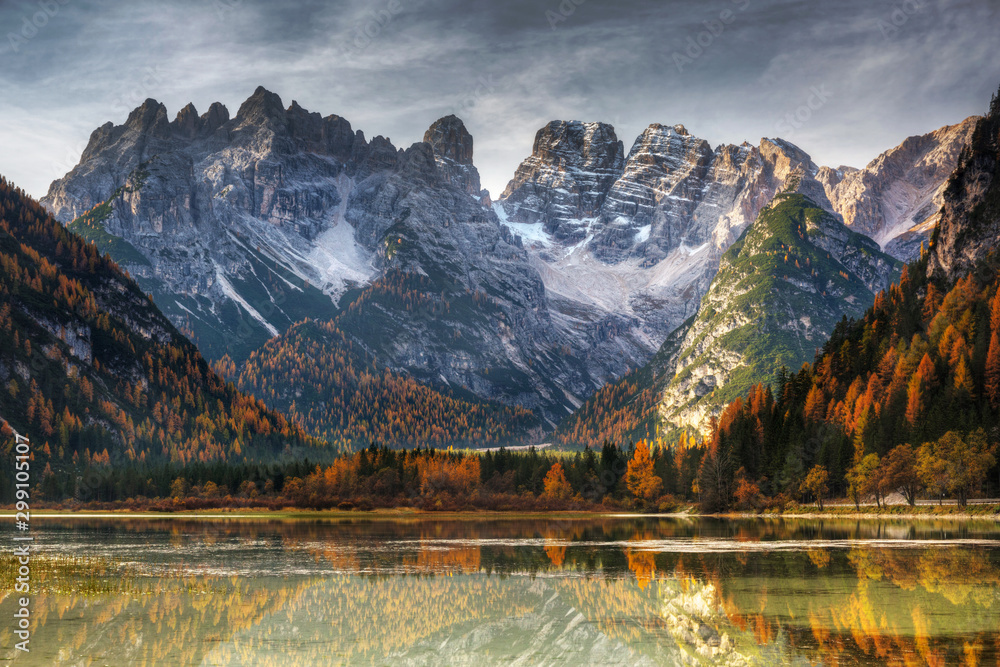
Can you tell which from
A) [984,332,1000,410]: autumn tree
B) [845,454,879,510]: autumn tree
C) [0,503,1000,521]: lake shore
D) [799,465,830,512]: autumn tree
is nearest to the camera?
[984,332,1000,410]: autumn tree

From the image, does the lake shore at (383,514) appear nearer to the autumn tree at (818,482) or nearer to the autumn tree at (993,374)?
the autumn tree at (818,482)

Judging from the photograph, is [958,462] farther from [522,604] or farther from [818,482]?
[522,604]

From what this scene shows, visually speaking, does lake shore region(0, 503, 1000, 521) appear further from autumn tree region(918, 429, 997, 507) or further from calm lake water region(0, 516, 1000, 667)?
calm lake water region(0, 516, 1000, 667)

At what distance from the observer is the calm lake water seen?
133 ft

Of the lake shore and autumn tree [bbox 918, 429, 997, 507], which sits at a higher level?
autumn tree [bbox 918, 429, 997, 507]

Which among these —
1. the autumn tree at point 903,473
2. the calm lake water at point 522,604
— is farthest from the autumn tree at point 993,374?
the calm lake water at point 522,604

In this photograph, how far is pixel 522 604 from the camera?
182 feet

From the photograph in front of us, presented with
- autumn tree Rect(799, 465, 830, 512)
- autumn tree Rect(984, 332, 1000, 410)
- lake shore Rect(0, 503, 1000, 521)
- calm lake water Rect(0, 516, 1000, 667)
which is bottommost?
lake shore Rect(0, 503, 1000, 521)

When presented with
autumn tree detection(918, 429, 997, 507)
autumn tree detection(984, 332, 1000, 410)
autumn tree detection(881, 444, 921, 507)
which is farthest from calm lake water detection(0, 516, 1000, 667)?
autumn tree detection(984, 332, 1000, 410)

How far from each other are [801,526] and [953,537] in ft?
120

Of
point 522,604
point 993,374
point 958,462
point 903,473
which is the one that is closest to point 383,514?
point 903,473

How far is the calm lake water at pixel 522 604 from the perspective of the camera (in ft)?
133

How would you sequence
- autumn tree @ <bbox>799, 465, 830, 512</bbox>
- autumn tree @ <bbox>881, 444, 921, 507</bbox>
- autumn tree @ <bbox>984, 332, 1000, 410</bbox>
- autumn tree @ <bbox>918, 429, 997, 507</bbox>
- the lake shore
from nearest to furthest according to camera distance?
1. autumn tree @ <bbox>918, 429, 997, 507</bbox>
2. autumn tree @ <bbox>881, 444, 921, 507</bbox>
3. autumn tree @ <bbox>984, 332, 1000, 410</bbox>
4. autumn tree @ <bbox>799, 465, 830, 512</bbox>
5. the lake shore

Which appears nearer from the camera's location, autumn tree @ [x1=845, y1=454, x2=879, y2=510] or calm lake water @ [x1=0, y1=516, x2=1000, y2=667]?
calm lake water @ [x1=0, y1=516, x2=1000, y2=667]
